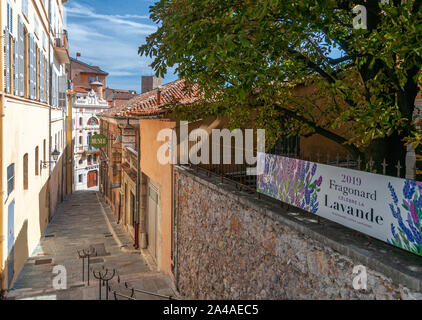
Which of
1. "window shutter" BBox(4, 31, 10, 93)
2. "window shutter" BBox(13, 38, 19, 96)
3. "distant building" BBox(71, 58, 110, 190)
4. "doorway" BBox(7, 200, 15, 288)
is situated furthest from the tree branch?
"distant building" BBox(71, 58, 110, 190)

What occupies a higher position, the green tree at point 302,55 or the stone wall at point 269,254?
the green tree at point 302,55

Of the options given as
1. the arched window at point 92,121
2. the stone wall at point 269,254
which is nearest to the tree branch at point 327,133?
the stone wall at point 269,254

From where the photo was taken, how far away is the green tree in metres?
4.43

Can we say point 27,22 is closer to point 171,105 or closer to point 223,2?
point 171,105

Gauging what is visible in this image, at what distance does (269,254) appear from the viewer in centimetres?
591

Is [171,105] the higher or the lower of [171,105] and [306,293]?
the higher

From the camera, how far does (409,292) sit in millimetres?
3467

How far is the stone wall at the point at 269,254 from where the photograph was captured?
390 centimetres

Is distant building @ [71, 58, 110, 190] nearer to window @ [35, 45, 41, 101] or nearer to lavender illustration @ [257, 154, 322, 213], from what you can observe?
window @ [35, 45, 41, 101]

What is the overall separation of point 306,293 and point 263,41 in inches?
148

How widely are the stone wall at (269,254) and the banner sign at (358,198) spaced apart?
170mm

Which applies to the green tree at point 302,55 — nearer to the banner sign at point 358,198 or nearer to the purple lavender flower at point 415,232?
the banner sign at point 358,198

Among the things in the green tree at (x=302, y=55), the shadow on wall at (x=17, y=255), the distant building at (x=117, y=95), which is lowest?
the shadow on wall at (x=17, y=255)
